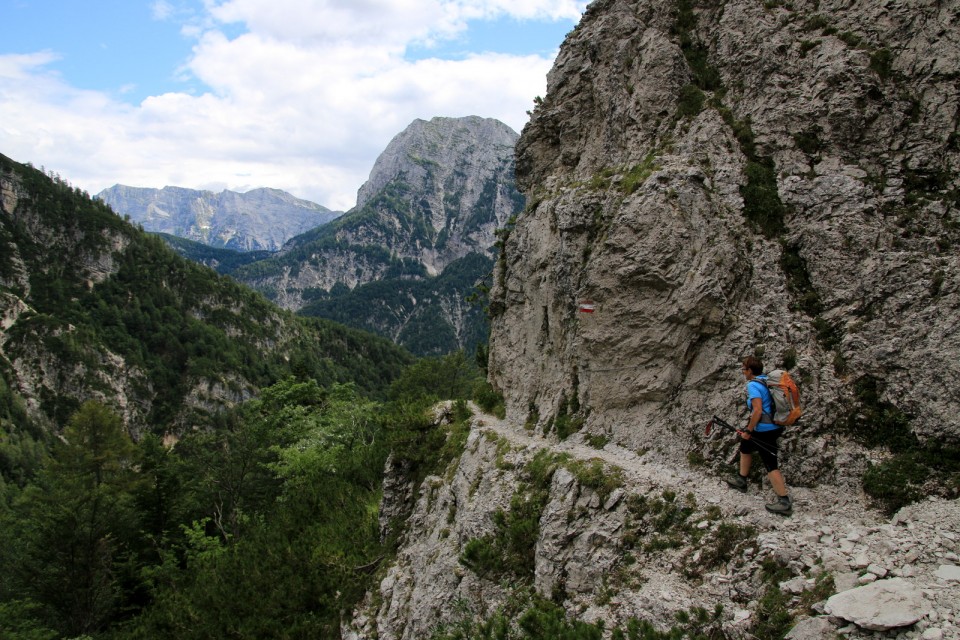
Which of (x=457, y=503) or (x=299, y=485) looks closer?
(x=457, y=503)

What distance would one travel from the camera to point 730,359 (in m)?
12.6

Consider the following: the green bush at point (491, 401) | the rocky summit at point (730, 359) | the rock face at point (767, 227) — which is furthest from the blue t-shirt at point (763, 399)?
the green bush at point (491, 401)

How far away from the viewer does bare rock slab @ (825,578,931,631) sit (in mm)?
5957

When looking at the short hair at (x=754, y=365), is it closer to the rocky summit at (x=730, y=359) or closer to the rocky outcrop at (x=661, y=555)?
the rocky summit at (x=730, y=359)

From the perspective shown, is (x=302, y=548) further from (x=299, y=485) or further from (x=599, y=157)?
(x=599, y=157)

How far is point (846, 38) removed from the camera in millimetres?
14367

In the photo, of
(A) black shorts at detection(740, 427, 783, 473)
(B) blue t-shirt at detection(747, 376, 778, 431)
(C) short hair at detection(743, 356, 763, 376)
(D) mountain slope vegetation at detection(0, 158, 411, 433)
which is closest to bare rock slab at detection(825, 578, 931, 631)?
(A) black shorts at detection(740, 427, 783, 473)

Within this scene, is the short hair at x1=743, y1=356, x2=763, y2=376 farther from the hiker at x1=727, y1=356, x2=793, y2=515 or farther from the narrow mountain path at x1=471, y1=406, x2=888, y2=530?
the narrow mountain path at x1=471, y1=406, x2=888, y2=530

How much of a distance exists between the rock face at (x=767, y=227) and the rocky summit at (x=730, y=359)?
0.06 m

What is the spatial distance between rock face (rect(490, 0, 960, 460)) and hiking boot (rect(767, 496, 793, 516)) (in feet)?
6.63

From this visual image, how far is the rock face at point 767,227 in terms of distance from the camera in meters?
10.7

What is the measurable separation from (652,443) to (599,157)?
12.4 m

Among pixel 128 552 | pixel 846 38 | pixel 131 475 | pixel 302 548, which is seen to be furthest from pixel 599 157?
pixel 131 475

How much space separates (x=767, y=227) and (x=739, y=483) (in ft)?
22.9
